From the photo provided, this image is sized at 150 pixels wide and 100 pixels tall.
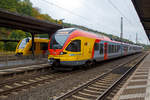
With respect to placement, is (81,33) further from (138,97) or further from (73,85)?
(138,97)

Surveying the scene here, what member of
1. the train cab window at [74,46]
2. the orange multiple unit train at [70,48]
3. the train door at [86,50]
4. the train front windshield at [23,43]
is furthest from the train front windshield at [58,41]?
the train front windshield at [23,43]

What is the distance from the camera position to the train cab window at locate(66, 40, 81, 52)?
10.3 meters

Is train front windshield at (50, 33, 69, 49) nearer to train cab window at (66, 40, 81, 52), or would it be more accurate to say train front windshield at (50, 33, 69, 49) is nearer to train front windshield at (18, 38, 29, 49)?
train cab window at (66, 40, 81, 52)

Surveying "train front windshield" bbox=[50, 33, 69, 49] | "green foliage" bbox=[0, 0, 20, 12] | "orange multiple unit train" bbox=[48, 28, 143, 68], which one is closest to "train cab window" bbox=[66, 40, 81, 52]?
"orange multiple unit train" bbox=[48, 28, 143, 68]

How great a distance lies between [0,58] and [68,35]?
6.04 metres

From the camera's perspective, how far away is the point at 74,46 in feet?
34.5

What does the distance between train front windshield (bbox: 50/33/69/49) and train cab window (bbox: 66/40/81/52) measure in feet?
1.80

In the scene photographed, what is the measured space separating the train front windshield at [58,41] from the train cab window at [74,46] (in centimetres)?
55

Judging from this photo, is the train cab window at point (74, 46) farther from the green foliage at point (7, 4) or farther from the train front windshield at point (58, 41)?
the green foliage at point (7, 4)

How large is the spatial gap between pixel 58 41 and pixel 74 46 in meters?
1.26

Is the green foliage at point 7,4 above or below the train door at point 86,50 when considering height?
above

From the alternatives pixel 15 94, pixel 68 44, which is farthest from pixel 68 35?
pixel 15 94

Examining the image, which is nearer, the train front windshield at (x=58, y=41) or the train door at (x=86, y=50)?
the train front windshield at (x=58, y=41)

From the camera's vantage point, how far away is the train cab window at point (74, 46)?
33.8 feet
